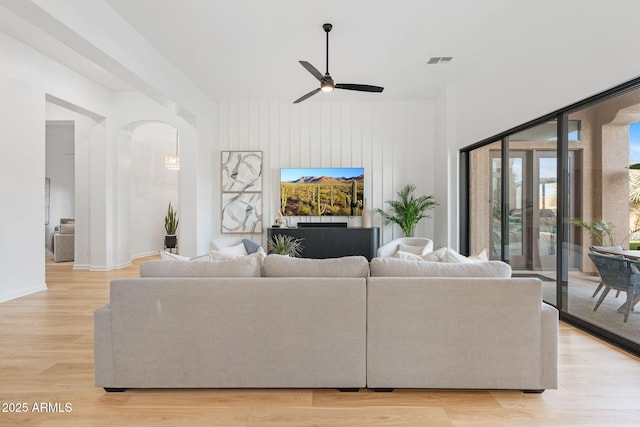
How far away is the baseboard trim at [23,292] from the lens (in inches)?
173

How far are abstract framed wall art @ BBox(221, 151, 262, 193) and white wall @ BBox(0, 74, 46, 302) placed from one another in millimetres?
2734

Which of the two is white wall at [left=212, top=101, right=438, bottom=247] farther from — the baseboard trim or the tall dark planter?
the baseboard trim

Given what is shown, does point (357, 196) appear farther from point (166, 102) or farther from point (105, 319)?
point (105, 319)

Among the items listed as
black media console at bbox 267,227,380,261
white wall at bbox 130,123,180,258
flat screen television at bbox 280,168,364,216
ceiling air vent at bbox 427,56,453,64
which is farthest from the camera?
white wall at bbox 130,123,180,258

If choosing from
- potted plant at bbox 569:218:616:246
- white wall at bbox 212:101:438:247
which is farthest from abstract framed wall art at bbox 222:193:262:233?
potted plant at bbox 569:218:616:246

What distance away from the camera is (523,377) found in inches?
82.8

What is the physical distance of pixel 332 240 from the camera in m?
6.29

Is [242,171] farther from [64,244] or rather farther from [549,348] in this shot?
[549,348]

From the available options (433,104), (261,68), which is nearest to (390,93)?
(433,104)

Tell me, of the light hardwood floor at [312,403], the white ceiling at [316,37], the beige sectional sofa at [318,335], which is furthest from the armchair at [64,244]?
the beige sectional sofa at [318,335]

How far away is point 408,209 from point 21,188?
5.60m

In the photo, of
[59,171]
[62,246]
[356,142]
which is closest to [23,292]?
[62,246]

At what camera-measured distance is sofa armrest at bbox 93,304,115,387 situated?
212 cm

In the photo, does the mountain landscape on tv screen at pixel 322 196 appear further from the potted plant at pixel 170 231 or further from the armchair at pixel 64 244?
the armchair at pixel 64 244
